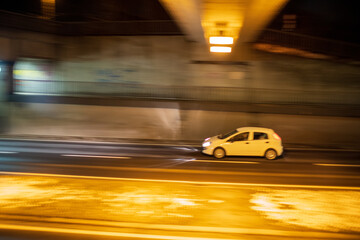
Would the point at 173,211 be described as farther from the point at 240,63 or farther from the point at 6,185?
the point at 240,63

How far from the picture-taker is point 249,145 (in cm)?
1404

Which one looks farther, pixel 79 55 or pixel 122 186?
pixel 79 55

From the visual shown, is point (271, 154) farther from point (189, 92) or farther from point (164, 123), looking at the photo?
point (189, 92)

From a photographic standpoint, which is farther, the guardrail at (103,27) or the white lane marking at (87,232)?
the guardrail at (103,27)

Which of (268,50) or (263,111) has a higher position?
(268,50)

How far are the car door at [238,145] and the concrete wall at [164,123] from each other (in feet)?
17.6

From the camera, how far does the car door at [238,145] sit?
14.1 m

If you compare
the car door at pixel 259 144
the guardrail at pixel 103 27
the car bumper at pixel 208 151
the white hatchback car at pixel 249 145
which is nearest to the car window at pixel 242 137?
the white hatchback car at pixel 249 145

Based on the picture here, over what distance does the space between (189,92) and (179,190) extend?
1348 cm

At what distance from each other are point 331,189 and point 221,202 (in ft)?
12.5

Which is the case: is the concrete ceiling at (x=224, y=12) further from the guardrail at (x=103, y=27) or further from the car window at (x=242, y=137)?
the guardrail at (x=103, y=27)

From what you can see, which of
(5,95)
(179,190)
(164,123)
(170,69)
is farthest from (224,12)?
(5,95)

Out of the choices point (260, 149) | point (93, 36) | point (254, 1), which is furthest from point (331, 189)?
point (93, 36)

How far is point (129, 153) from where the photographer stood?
15.2 m
